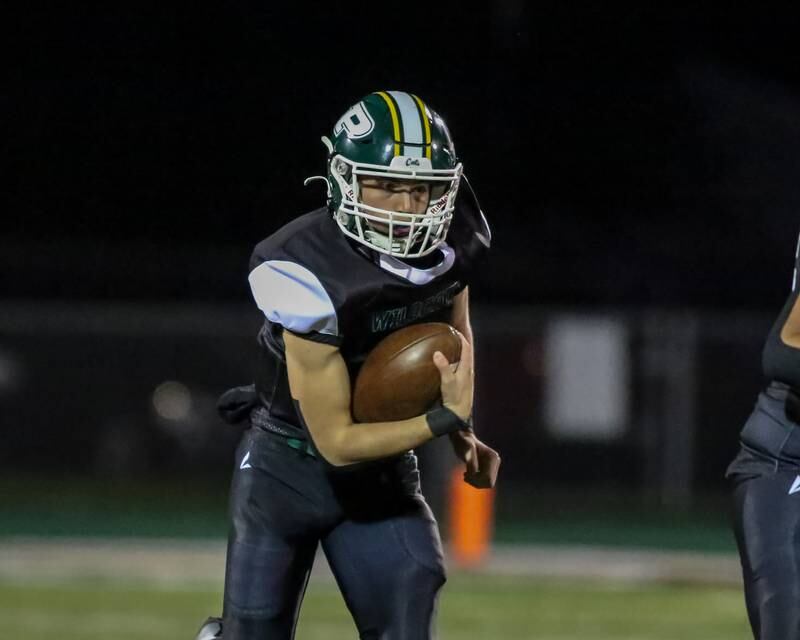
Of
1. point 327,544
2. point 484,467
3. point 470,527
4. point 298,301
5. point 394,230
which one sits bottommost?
point 470,527

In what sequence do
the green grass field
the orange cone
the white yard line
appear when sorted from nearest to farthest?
the green grass field
the white yard line
the orange cone

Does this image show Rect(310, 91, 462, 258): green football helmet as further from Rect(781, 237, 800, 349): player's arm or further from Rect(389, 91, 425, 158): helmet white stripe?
Rect(781, 237, 800, 349): player's arm

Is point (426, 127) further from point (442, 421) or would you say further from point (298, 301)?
point (442, 421)

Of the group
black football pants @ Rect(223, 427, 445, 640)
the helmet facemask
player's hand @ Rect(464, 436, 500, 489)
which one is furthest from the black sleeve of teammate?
black football pants @ Rect(223, 427, 445, 640)

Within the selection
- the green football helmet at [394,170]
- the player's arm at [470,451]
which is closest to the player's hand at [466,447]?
the player's arm at [470,451]

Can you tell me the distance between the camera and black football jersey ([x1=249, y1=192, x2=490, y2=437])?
167 inches

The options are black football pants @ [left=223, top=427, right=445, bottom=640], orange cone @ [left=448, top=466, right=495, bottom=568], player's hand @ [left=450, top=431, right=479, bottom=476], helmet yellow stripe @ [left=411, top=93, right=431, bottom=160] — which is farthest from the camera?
orange cone @ [left=448, top=466, right=495, bottom=568]

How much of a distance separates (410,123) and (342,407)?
2.45ft

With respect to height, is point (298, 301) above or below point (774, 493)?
above

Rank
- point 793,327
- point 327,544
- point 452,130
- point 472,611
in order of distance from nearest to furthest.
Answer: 1. point 793,327
2. point 327,544
3. point 472,611
4. point 452,130

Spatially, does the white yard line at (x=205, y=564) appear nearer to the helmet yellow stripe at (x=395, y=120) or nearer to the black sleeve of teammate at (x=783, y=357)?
the black sleeve of teammate at (x=783, y=357)

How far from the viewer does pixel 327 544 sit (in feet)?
15.0

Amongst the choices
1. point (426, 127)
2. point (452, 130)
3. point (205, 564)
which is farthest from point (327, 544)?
point (452, 130)

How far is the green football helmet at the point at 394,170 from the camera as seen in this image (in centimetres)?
427
